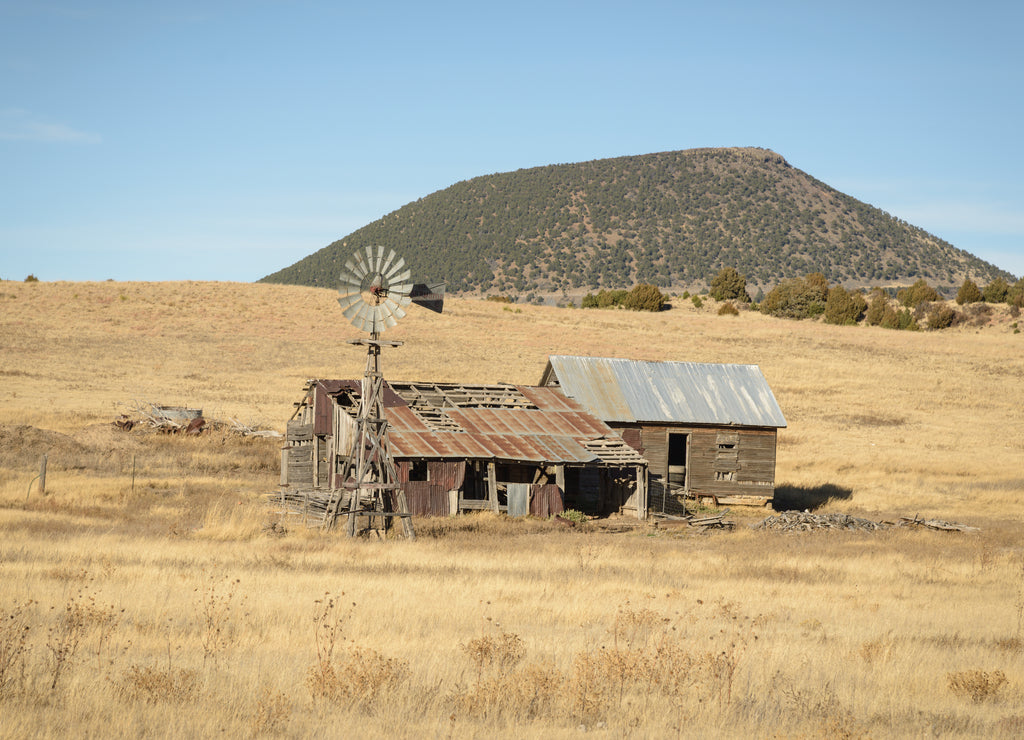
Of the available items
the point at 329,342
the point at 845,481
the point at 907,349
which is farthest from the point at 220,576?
the point at 907,349

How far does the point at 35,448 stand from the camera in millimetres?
35688

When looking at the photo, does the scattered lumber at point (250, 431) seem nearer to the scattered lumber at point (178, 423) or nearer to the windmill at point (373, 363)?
the scattered lumber at point (178, 423)

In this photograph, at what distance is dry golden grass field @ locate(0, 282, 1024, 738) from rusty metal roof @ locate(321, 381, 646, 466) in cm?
229

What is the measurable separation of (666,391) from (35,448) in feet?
73.3

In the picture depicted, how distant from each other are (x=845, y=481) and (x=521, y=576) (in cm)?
2614

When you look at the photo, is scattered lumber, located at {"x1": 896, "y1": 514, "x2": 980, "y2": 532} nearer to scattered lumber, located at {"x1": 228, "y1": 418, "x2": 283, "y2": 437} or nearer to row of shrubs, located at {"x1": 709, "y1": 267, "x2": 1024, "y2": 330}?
scattered lumber, located at {"x1": 228, "y1": 418, "x2": 283, "y2": 437}

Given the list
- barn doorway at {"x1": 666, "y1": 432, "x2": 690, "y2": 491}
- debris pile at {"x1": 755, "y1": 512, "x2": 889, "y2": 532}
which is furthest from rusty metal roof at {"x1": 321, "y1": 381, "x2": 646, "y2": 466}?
debris pile at {"x1": 755, "y1": 512, "x2": 889, "y2": 532}

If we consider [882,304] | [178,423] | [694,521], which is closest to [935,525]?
[694,521]

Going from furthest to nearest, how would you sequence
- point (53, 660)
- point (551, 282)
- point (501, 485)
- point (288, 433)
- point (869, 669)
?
point (551, 282) < point (288, 433) < point (501, 485) < point (869, 669) < point (53, 660)

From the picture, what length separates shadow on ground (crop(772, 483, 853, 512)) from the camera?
36.8 m

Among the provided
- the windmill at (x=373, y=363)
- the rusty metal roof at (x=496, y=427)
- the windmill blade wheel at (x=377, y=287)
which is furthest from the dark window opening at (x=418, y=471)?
the windmill blade wheel at (x=377, y=287)

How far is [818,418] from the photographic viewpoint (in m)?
56.6

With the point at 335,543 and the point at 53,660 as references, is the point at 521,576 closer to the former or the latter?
the point at 335,543

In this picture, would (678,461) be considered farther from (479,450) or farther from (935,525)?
(479,450)
